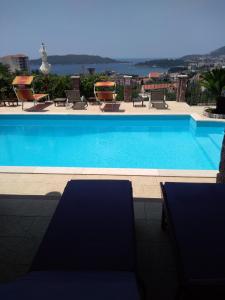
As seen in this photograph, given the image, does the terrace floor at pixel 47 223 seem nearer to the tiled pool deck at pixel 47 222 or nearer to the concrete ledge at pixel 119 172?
the tiled pool deck at pixel 47 222

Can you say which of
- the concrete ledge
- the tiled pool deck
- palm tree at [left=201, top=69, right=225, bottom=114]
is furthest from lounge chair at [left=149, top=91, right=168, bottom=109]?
the tiled pool deck

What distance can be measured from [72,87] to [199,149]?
23.8ft

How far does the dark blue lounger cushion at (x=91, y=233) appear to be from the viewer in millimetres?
2139

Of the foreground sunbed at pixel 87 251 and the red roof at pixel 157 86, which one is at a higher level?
the red roof at pixel 157 86

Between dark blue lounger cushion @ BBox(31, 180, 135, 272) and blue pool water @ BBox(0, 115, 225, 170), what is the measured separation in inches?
146

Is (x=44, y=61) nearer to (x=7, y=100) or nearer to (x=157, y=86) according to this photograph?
(x=7, y=100)

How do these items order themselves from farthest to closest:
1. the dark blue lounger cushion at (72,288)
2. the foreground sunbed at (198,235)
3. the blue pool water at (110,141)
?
the blue pool water at (110,141)
the foreground sunbed at (198,235)
the dark blue lounger cushion at (72,288)

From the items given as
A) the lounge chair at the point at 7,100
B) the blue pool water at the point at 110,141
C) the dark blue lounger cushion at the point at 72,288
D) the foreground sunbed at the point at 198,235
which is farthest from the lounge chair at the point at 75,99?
the dark blue lounger cushion at the point at 72,288

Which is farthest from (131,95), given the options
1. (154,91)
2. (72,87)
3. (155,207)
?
(155,207)

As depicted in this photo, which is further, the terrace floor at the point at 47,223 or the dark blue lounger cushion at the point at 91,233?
the terrace floor at the point at 47,223

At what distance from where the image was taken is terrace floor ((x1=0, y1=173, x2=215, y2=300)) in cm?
265

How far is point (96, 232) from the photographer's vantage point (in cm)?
250

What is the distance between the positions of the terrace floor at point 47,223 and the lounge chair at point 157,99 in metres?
6.50

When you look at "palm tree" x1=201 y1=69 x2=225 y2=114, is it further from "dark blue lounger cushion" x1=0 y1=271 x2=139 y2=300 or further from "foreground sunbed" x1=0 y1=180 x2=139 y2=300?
"dark blue lounger cushion" x1=0 y1=271 x2=139 y2=300
